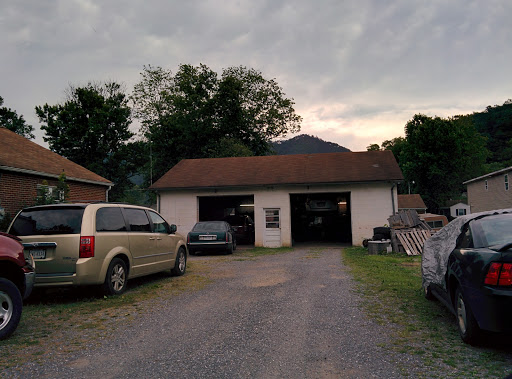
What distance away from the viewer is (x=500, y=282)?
12.3ft

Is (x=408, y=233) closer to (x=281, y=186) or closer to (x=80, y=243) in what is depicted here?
(x=281, y=186)

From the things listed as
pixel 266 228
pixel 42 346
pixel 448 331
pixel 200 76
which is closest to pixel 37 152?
pixel 266 228

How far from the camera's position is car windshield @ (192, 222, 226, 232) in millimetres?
16891

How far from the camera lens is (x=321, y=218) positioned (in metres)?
27.1

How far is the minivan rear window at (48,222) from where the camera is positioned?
6.78m

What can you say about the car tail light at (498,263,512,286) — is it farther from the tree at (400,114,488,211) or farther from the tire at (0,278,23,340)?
the tree at (400,114,488,211)

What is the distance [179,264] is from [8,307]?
5667 millimetres

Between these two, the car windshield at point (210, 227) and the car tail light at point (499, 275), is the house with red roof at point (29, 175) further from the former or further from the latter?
the car tail light at point (499, 275)

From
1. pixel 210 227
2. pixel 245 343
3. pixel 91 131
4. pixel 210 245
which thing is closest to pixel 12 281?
pixel 245 343

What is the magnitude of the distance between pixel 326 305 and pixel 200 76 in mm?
42406

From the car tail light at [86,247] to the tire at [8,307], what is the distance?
1833mm

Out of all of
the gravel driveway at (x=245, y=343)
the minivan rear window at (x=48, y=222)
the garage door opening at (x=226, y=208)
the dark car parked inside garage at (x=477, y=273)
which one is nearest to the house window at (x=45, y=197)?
the minivan rear window at (x=48, y=222)

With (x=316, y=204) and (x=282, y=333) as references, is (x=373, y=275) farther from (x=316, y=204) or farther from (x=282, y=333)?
(x=316, y=204)

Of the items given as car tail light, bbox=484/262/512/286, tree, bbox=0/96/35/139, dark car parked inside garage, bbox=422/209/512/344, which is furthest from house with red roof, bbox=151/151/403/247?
tree, bbox=0/96/35/139
